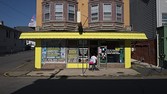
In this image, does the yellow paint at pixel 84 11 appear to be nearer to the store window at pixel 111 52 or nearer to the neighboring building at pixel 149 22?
the store window at pixel 111 52

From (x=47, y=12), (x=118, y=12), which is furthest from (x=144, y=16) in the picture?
(x=47, y=12)

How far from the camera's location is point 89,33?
2302cm

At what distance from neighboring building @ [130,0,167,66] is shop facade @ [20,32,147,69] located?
4095 millimetres

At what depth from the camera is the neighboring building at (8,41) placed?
5003 cm

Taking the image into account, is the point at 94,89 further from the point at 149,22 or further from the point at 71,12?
the point at 149,22

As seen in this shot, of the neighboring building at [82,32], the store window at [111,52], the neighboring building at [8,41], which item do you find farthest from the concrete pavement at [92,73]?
the neighboring building at [8,41]

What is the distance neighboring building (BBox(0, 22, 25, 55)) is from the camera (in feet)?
164

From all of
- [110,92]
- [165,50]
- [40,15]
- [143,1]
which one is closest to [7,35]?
[40,15]

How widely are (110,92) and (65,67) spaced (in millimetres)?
13220

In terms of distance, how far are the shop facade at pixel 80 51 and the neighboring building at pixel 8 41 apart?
28.7 m

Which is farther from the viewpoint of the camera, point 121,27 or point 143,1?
point 143,1

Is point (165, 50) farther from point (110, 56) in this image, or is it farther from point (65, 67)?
point (65, 67)

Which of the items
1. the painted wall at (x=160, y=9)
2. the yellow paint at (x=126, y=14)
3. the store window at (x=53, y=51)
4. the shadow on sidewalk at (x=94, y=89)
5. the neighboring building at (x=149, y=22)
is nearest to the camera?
the shadow on sidewalk at (x=94, y=89)

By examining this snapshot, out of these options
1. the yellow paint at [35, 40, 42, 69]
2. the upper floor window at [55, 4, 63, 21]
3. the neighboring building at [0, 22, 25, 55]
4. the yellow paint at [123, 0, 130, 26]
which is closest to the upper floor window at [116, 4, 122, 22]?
the yellow paint at [123, 0, 130, 26]
